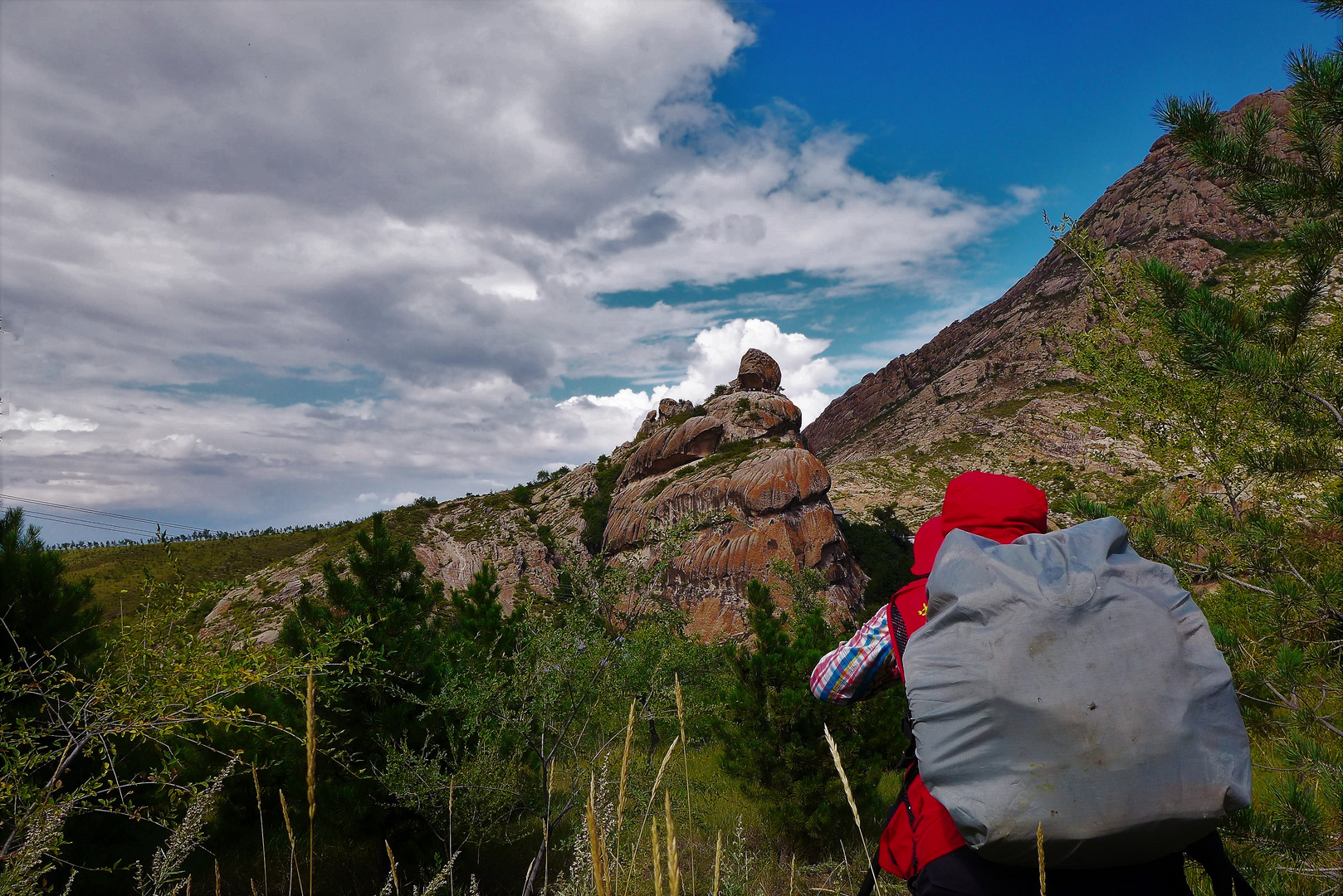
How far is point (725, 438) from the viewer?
36938 millimetres

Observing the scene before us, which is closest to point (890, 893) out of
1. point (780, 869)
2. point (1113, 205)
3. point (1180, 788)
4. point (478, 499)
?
point (780, 869)

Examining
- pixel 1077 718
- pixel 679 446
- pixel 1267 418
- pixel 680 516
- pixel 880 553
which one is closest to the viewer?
pixel 1077 718

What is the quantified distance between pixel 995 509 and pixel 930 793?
894 millimetres

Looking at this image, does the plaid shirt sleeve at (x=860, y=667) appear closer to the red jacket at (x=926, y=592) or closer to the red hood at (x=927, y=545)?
the red jacket at (x=926, y=592)

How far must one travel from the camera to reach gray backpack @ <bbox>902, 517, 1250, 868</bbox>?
1500mm

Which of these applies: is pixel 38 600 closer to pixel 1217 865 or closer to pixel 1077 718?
pixel 1077 718

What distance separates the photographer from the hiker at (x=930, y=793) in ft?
5.48

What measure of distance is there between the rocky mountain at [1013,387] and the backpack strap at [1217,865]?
3003 centimetres

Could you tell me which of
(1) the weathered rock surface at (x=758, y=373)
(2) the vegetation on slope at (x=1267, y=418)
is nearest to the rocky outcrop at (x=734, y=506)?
(1) the weathered rock surface at (x=758, y=373)

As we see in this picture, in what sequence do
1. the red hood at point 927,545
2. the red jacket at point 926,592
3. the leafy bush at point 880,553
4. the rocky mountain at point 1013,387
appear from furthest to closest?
the rocky mountain at point 1013,387 < the leafy bush at point 880,553 < the red hood at point 927,545 < the red jacket at point 926,592

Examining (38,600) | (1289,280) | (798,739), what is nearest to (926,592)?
(1289,280)

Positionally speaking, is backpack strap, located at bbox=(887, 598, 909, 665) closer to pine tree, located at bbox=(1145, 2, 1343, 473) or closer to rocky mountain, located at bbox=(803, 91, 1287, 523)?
pine tree, located at bbox=(1145, 2, 1343, 473)

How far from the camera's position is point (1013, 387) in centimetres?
7169

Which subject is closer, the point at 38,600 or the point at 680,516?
the point at 38,600
